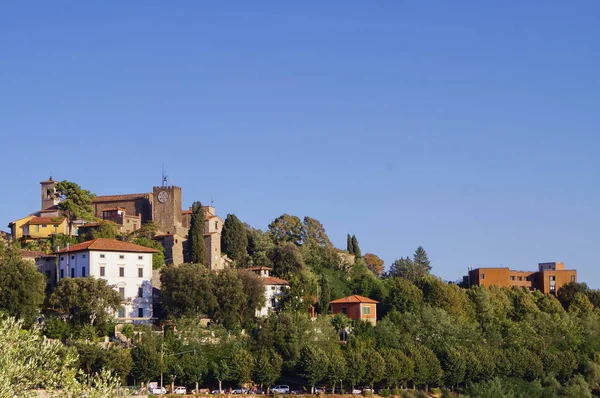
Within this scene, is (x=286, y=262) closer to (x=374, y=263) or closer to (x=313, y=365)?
(x=313, y=365)

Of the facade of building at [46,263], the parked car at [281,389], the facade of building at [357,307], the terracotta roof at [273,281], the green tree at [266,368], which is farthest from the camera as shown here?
the facade of building at [357,307]

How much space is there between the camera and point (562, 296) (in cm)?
10825

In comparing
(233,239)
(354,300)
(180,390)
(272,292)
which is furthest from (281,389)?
(233,239)

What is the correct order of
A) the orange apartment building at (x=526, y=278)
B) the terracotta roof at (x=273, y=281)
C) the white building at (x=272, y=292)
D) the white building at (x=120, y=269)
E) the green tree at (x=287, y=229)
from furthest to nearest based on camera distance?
1. the orange apartment building at (x=526, y=278)
2. the green tree at (x=287, y=229)
3. the terracotta roof at (x=273, y=281)
4. the white building at (x=272, y=292)
5. the white building at (x=120, y=269)

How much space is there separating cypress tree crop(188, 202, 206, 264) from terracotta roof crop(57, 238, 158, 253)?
7.10 metres

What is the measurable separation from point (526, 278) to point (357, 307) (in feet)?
110

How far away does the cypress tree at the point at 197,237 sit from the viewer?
88.1 m

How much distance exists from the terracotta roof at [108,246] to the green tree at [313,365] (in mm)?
15615

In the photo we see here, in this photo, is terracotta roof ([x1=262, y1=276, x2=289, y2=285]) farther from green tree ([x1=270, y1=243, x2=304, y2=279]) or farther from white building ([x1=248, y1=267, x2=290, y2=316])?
green tree ([x1=270, y1=243, x2=304, y2=279])

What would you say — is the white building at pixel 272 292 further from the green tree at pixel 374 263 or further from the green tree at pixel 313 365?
the green tree at pixel 374 263

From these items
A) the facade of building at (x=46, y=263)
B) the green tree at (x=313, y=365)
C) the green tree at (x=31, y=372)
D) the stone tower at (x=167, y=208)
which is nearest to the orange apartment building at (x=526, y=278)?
the stone tower at (x=167, y=208)

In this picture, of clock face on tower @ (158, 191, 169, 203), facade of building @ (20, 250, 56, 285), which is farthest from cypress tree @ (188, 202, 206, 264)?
facade of building @ (20, 250, 56, 285)

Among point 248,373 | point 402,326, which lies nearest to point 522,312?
point 402,326

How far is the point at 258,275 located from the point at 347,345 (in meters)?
11.7
